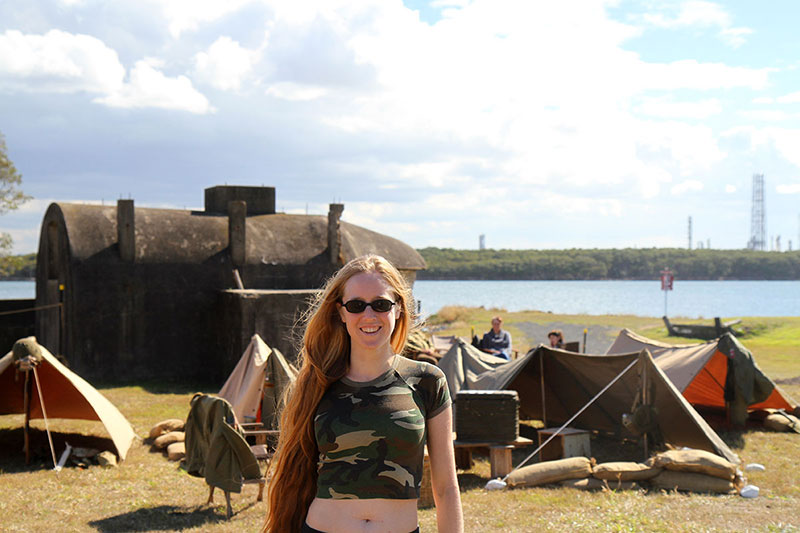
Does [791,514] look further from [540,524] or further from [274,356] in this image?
[274,356]

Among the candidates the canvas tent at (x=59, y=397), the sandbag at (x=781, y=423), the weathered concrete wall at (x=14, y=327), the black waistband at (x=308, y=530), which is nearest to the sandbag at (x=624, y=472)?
the sandbag at (x=781, y=423)

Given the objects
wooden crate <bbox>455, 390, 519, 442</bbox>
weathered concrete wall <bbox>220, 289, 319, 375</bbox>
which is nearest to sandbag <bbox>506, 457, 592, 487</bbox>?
wooden crate <bbox>455, 390, 519, 442</bbox>

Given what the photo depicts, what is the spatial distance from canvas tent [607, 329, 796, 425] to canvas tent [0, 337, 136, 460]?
869cm

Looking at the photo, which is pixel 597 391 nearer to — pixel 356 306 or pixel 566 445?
pixel 566 445

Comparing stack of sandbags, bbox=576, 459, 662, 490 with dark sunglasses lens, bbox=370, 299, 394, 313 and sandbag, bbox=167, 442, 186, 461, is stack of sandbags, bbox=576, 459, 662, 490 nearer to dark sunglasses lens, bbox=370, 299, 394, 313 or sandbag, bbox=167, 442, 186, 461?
sandbag, bbox=167, 442, 186, 461

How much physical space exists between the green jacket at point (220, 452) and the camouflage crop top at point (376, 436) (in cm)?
539

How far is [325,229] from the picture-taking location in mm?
22250

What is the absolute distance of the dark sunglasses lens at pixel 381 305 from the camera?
10.6 ft

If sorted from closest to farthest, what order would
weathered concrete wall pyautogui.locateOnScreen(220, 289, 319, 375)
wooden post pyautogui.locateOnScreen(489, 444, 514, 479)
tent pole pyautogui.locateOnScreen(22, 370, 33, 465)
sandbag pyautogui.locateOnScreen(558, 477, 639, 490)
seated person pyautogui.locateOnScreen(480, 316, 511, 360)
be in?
sandbag pyautogui.locateOnScreen(558, 477, 639, 490) → wooden post pyautogui.locateOnScreen(489, 444, 514, 479) → tent pole pyautogui.locateOnScreen(22, 370, 33, 465) → seated person pyautogui.locateOnScreen(480, 316, 511, 360) → weathered concrete wall pyautogui.locateOnScreen(220, 289, 319, 375)

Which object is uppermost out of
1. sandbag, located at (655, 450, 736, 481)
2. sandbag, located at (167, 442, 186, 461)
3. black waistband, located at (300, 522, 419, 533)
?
black waistband, located at (300, 522, 419, 533)

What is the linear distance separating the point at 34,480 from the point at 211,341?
10103mm

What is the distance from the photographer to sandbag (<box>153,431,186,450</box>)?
1149cm

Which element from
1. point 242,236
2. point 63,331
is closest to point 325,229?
point 242,236

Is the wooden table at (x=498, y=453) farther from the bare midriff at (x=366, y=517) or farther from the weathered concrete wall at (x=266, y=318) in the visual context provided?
the weathered concrete wall at (x=266, y=318)
